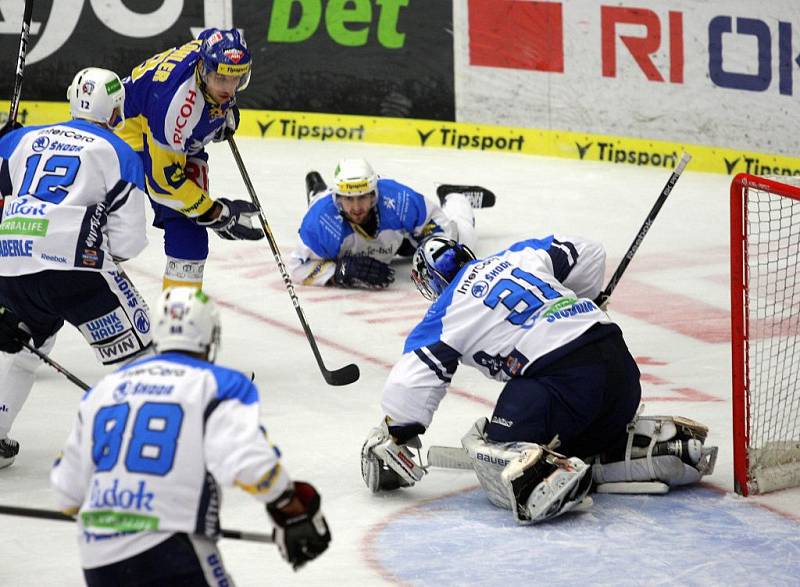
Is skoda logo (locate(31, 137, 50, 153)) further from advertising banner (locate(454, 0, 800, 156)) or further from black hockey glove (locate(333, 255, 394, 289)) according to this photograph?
advertising banner (locate(454, 0, 800, 156))

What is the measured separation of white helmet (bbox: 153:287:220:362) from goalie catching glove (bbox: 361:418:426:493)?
59.6 inches

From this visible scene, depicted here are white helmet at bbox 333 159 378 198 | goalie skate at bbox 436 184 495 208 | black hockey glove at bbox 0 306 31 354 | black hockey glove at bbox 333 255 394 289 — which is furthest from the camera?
goalie skate at bbox 436 184 495 208

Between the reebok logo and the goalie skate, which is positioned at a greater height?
the reebok logo

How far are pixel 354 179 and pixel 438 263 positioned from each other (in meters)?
2.41

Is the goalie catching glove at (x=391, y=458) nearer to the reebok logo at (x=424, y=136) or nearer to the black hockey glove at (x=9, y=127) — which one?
the black hockey glove at (x=9, y=127)

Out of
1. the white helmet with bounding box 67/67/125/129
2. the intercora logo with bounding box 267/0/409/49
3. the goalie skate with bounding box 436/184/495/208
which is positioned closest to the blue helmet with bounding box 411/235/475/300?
the white helmet with bounding box 67/67/125/129

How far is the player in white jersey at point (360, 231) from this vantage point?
700 cm

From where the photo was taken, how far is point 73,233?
15.1 feet

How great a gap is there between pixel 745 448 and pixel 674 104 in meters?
4.50

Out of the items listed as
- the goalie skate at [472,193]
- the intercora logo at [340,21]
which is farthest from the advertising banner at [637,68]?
the goalie skate at [472,193]

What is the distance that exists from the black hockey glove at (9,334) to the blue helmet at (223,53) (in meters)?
1.31

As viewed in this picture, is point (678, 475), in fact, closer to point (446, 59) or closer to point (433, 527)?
point (433, 527)

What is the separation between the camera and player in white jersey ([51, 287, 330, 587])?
9.33ft

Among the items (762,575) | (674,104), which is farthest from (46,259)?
(674,104)
